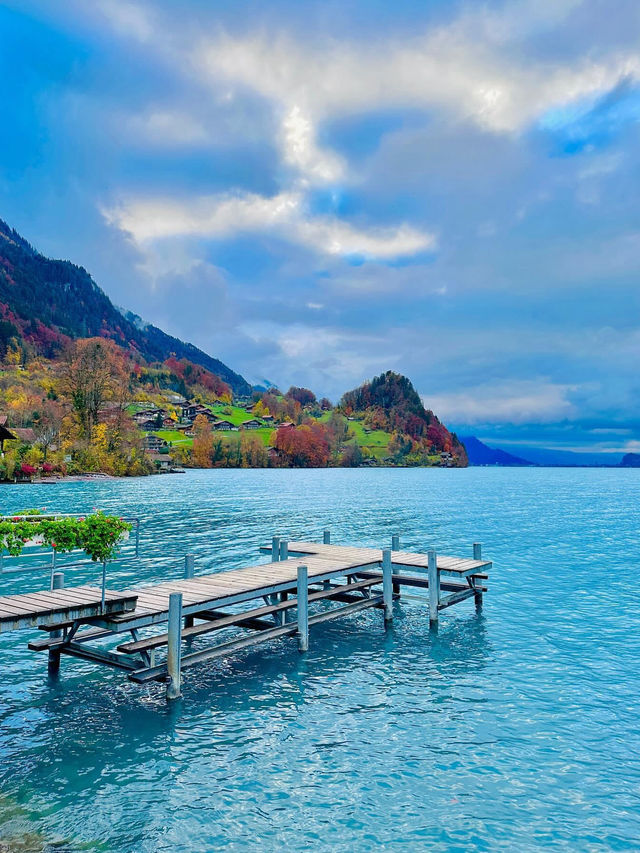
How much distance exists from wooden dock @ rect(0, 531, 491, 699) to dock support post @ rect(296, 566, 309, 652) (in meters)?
0.03

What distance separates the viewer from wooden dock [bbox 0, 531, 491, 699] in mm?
13461

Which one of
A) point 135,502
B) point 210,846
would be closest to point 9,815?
point 210,846

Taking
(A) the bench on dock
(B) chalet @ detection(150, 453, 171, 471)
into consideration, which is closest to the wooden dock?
(A) the bench on dock

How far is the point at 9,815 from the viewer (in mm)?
9469

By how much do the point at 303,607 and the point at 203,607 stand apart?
339 centimetres

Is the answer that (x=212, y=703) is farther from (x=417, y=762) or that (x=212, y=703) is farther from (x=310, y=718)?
(x=417, y=762)

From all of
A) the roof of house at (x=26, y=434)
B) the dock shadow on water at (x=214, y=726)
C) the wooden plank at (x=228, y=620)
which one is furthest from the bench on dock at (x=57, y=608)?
the roof of house at (x=26, y=434)

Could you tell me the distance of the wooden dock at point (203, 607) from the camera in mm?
13461

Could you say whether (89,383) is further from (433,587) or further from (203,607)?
(203,607)

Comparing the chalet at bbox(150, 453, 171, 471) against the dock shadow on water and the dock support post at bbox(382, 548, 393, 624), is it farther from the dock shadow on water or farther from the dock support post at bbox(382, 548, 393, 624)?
the dock shadow on water

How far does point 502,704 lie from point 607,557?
30.1 m

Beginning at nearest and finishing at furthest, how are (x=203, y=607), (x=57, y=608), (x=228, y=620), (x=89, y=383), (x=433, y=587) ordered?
(x=57, y=608), (x=203, y=607), (x=228, y=620), (x=433, y=587), (x=89, y=383)

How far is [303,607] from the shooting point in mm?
17578

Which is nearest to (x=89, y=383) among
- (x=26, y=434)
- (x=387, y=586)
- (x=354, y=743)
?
(x=26, y=434)
